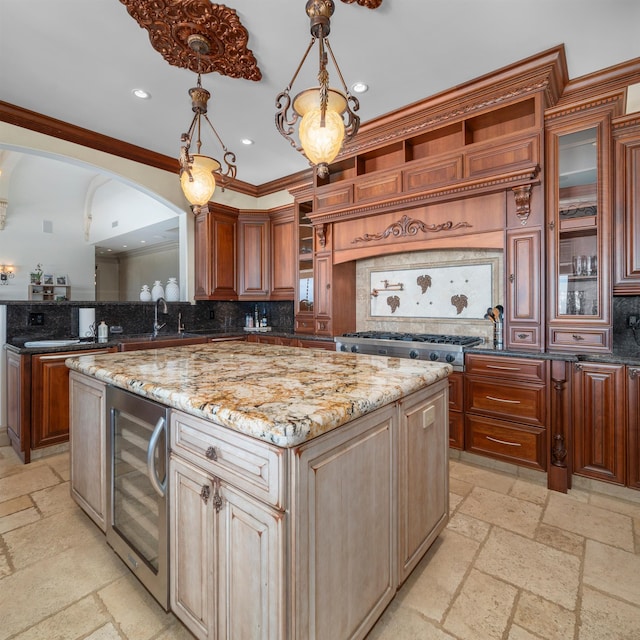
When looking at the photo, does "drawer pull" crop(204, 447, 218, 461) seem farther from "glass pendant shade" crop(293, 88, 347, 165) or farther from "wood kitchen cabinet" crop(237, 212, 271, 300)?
"wood kitchen cabinet" crop(237, 212, 271, 300)

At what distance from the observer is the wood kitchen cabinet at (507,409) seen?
2525 mm

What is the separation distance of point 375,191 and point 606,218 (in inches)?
71.5

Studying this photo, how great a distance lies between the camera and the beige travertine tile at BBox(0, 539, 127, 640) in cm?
147

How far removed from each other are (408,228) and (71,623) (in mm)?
3313

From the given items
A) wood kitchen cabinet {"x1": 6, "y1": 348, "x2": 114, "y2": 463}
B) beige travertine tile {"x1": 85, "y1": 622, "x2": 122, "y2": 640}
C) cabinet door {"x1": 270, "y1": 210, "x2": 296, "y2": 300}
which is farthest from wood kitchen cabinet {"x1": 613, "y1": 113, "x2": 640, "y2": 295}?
wood kitchen cabinet {"x1": 6, "y1": 348, "x2": 114, "y2": 463}

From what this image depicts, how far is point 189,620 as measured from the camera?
4.14ft

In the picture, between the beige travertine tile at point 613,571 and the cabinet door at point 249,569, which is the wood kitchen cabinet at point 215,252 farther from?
the beige travertine tile at point 613,571

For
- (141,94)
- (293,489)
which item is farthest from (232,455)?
(141,94)

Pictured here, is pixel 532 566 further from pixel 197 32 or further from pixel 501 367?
pixel 197 32

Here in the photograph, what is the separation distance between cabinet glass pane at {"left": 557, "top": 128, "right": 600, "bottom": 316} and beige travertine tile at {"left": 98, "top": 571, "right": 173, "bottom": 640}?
295 cm

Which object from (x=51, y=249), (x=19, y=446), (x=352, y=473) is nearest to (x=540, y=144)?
(x=352, y=473)

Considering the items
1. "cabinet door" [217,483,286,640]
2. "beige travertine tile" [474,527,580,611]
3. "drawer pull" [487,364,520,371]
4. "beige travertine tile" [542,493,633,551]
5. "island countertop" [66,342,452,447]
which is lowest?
"beige travertine tile" [474,527,580,611]

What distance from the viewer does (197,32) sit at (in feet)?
7.40

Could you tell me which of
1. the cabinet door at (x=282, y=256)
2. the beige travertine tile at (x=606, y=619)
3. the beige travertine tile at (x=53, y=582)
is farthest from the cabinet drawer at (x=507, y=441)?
the cabinet door at (x=282, y=256)
